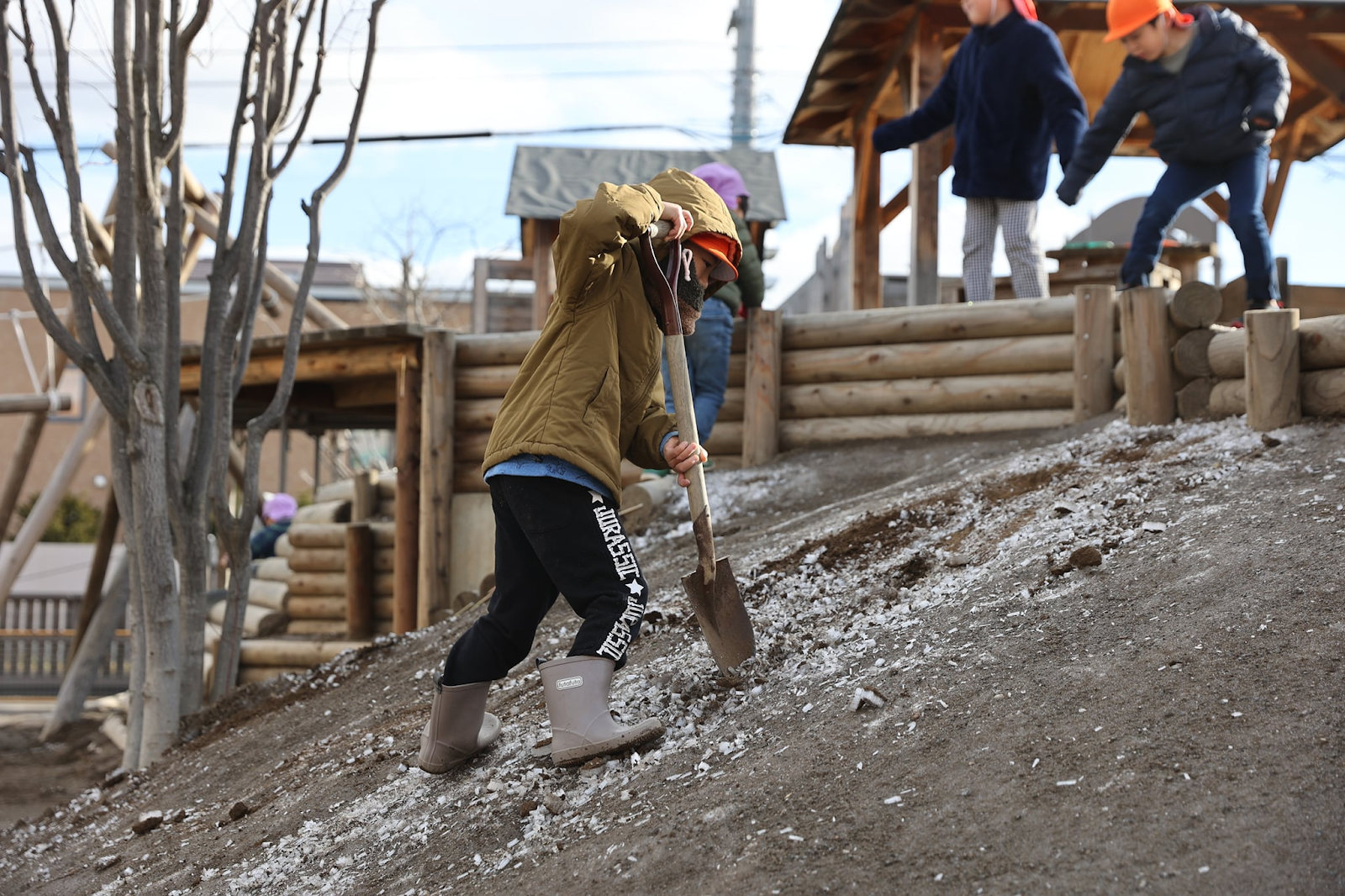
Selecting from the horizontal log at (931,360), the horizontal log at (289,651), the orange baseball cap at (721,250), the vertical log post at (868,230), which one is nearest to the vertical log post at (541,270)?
the vertical log post at (868,230)

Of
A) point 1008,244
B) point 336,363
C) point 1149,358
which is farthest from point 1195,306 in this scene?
point 336,363

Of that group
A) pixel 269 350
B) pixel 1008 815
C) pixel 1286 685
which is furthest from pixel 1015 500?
pixel 269 350

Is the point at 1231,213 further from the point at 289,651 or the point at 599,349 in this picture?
the point at 289,651

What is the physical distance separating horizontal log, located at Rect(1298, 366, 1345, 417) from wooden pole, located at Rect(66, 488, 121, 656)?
8.62m

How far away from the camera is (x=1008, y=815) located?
A: 7.23 feet

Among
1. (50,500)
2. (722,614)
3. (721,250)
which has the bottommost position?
(50,500)

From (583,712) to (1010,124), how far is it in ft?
16.0

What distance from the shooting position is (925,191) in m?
8.37

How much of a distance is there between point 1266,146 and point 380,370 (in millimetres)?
5879

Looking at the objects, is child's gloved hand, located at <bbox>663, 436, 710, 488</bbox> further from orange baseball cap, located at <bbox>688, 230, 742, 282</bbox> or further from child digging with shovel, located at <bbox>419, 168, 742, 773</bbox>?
orange baseball cap, located at <bbox>688, 230, 742, 282</bbox>

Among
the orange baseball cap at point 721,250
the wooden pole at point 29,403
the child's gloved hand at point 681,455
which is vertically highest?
the orange baseball cap at point 721,250

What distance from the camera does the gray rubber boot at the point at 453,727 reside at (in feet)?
10.7

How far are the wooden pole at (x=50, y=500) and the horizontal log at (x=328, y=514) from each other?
1909 millimetres

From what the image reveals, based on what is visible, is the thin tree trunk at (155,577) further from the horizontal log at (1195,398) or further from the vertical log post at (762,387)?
the horizontal log at (1195,398)
